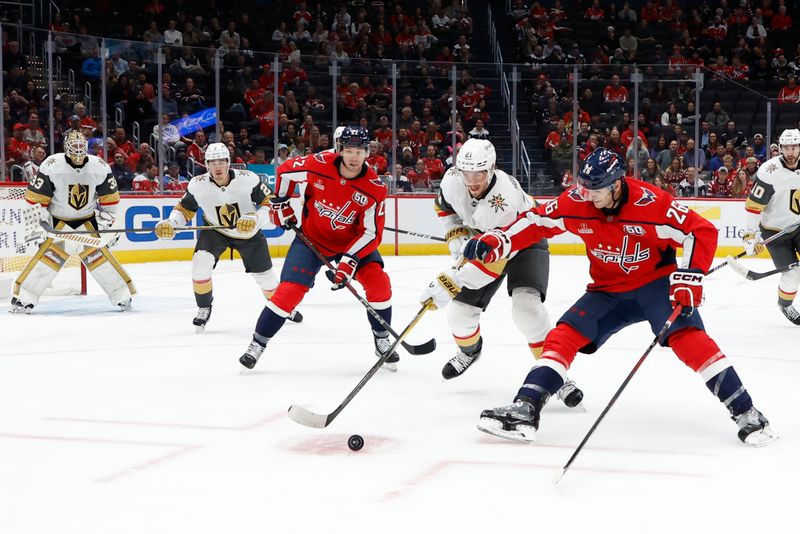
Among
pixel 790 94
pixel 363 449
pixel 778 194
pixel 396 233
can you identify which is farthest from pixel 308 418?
pixel 790 94

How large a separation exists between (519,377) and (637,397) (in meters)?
0.65

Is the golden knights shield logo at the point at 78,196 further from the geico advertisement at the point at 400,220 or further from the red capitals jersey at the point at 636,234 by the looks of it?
the red capitals jersey at the point at 636,234

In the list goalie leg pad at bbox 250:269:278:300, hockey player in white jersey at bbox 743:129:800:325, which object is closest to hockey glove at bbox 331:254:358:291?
goalie leg pad at bbox 250:269:278:300

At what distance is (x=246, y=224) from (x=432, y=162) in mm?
5837

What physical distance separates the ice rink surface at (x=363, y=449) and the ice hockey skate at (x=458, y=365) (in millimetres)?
68

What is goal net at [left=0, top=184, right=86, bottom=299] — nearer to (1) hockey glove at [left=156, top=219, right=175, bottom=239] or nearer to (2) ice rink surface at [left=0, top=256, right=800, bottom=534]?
(2) ice rink surface at [left=0, top=256, right=800, bottom=534]

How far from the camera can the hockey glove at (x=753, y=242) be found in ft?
21.6

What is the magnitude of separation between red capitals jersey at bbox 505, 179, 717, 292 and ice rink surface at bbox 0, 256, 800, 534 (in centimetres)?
56

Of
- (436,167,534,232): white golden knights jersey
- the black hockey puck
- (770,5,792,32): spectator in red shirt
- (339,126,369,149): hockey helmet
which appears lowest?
the black hockey puck

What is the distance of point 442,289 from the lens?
13.5ft

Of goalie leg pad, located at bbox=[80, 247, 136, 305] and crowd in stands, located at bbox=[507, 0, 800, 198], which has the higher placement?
crowd in stands, located at bbox=[507, 0, 800, 198]

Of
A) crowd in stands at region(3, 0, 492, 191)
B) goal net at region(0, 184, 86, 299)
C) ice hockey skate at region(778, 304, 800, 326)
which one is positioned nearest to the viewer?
ice hockey skate at region(778, 304, 800, 326)

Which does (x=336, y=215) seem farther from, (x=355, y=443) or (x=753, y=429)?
(x=753, y=429)

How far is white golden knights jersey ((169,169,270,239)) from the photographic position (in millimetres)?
6480
